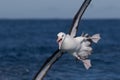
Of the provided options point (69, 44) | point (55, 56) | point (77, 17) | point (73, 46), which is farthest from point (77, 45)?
point (77, 17)

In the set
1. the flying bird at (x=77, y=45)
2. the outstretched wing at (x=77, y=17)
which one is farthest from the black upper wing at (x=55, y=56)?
the flying bird at (x=77, y=45)

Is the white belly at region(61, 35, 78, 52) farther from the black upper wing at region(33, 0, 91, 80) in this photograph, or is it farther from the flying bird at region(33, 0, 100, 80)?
the black upper wing at region(33, 0, 91, 80)

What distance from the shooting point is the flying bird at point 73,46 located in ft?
33.7

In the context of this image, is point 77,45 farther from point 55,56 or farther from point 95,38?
point 95,38

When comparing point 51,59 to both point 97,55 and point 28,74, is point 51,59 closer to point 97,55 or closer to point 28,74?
point 28,74

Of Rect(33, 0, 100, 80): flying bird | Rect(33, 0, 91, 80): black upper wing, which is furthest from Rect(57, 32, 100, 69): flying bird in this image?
Rect(33, 0, 91, 80): black upper wing

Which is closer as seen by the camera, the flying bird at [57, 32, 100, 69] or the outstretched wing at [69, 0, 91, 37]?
the flying bird at [57, 32, 100, 69]

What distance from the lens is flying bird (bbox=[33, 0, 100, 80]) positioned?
10266 millimetres

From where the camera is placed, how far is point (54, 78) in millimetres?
18328

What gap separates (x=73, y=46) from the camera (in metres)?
10.4

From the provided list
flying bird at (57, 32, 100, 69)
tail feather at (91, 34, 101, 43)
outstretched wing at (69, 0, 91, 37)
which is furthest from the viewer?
tail feather at (91, 34, 101, 43)

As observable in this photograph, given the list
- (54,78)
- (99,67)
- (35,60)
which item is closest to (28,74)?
(54,78)

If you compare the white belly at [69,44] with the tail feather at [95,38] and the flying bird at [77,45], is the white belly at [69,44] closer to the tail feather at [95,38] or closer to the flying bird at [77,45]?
the flying bird at [77,45]

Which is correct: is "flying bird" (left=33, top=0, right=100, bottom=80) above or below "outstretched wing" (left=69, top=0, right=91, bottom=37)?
below
